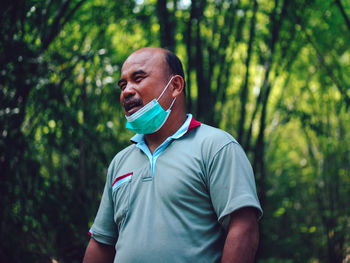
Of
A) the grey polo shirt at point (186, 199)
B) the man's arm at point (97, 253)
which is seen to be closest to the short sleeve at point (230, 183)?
the grey polo shirt at point (186, 199)

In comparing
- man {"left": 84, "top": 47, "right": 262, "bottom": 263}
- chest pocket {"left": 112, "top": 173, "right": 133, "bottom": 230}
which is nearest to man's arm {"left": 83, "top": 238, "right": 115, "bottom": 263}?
man {"left": 84, "top": 47, "right": 262, "bottom": 263}

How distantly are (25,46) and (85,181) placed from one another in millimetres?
1062

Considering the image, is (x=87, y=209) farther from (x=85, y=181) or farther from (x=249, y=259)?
(x=249, y=259)

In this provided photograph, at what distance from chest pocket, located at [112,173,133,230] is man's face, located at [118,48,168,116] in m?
0.25

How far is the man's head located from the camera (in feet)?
4.30

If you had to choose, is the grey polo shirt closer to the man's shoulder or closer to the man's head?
the man's shoulder

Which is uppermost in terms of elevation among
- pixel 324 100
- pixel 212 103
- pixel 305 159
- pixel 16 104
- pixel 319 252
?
pixel 16 104

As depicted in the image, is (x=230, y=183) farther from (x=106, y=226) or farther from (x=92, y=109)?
(x=92, y=109)

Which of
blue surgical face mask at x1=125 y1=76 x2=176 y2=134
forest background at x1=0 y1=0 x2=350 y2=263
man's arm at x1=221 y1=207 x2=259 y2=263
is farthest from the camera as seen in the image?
forest background at x1=0 y1=0 x2=350 y2=263

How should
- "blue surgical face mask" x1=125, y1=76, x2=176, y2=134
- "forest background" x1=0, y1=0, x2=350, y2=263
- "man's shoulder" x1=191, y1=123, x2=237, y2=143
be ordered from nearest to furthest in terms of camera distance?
1. "man's shoulder" x1=191, y1=123, x2=237, y2=143
2. "blue surgical face mask" x1=125, y1=76, x2=176, y2=134
3. "forest background" x1=0, y1=0, x2=350, y2=263

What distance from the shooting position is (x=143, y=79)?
1312 mm

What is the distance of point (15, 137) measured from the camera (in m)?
2.31

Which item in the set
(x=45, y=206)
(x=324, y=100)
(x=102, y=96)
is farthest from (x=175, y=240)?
(x=324, y=100)

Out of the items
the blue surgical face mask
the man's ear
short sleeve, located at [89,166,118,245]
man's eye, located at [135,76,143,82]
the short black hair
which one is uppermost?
the short black hair
